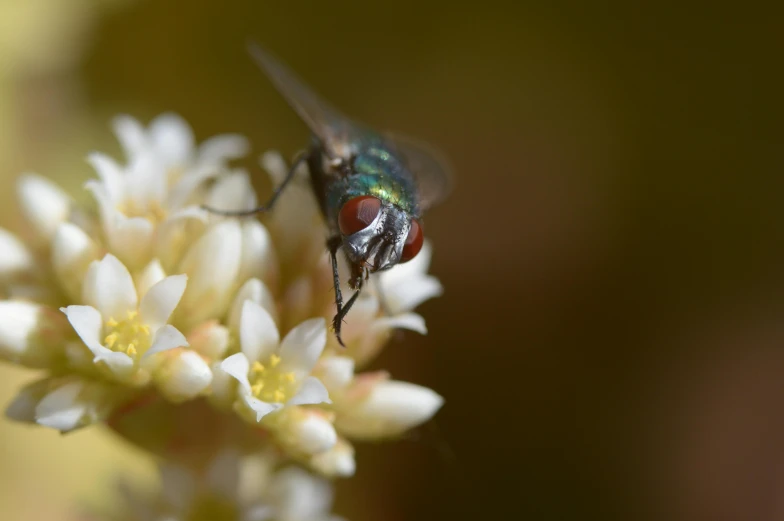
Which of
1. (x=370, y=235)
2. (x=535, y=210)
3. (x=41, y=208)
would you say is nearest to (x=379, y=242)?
(x=370, y=235)

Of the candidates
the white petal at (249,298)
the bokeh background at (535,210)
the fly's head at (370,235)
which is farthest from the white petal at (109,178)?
the bokeh background at (535,210)

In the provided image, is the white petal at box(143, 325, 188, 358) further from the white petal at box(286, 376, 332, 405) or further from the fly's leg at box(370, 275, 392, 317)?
the fly's leg at box(370, 275, 392, 317)

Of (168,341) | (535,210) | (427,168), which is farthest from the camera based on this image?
(535,210)

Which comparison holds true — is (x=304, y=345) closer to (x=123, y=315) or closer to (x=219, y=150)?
(x=123, y=315)

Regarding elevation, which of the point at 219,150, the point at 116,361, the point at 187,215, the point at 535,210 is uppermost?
the point at 535,210

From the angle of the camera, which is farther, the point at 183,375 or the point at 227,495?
A: the point at 227,495

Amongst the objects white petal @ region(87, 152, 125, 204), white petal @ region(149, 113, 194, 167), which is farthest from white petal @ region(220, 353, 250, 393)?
white petal @ region(149, 113, 194, 167)
